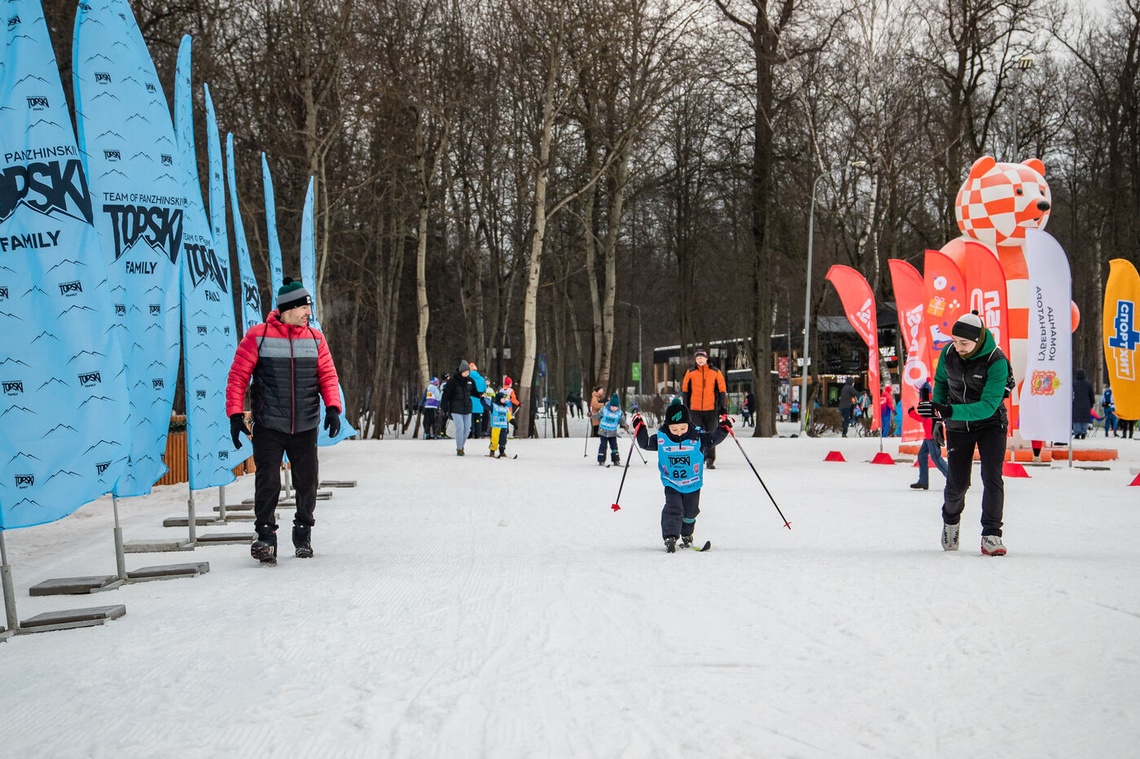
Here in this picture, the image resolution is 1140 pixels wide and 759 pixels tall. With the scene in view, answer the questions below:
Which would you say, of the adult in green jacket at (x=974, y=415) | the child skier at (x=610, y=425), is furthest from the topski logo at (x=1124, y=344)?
the adult in green jacket at (x=974, y=415)

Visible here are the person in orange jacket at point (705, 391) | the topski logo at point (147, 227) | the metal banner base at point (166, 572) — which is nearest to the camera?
the metal banner base at point (166, 572)

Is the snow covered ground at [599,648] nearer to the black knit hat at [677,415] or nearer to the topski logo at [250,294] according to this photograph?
the black knit hat at [677,415]

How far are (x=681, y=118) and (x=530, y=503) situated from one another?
25.7 metres

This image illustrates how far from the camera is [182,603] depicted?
6855mm

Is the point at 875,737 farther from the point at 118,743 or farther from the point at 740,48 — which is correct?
the point at 740,48

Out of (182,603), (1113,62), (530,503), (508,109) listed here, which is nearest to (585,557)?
(182,603)

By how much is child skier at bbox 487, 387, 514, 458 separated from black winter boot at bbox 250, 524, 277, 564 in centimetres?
1350

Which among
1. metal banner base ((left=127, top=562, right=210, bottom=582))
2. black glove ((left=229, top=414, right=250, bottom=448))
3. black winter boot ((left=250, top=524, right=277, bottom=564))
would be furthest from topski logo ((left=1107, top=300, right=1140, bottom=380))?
metal banner base ((left=127, top=562, right=210, bottom=582))

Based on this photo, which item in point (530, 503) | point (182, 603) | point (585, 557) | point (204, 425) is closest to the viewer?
point (182, 603)

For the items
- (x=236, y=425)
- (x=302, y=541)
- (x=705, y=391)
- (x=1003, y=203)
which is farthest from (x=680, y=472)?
(x=1003, y=203)

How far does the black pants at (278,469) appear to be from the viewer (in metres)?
8.41

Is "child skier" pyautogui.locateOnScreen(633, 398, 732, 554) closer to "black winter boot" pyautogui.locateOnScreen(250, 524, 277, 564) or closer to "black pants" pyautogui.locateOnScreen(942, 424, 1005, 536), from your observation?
"black pants" pyautogui.locateOnScreen(942, 424, 1005, 536)

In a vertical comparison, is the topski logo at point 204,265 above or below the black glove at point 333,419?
above

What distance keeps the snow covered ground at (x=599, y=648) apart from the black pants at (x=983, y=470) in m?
0.33
